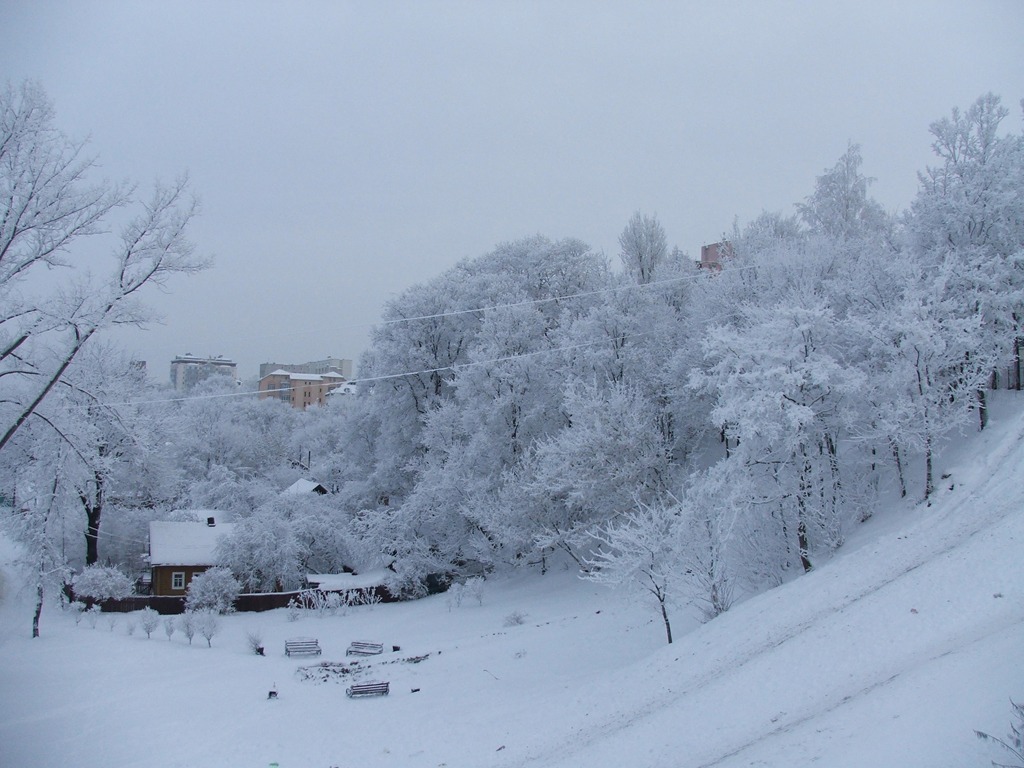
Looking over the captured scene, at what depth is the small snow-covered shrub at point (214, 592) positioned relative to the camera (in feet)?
101

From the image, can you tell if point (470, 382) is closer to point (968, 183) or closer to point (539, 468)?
point (539, 468)

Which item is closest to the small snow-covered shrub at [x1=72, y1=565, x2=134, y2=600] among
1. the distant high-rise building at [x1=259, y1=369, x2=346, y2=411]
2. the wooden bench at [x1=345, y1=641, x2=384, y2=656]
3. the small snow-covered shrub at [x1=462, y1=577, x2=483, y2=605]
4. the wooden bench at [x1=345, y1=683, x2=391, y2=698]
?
the wooden bench at [x1=345, y1=641, x2=384, y2=656]

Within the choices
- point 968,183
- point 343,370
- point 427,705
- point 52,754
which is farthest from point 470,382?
point 343,370

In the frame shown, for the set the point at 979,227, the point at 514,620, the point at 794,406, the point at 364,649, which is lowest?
the point at 364,649

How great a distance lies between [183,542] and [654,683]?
29.6 metres

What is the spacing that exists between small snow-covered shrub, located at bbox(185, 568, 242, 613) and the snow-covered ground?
8.43 m

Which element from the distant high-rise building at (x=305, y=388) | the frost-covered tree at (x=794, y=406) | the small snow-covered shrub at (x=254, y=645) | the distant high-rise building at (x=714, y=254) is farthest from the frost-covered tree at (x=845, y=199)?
the distant high-rise building at (x=305, y=388)

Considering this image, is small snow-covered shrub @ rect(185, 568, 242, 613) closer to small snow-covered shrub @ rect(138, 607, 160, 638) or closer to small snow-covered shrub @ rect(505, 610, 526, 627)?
small snow-covered shrub @ rect(138, 607, 160, 638)

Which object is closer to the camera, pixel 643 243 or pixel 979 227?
pixel 979 227

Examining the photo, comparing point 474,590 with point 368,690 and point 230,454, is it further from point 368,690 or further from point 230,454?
point 230,454

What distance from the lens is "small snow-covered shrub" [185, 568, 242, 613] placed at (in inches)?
1216

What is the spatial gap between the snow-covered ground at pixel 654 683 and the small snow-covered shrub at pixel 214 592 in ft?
27.7

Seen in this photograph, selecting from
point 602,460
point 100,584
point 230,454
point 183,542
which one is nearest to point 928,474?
point 602,460

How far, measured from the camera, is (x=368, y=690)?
1766 centimetres
